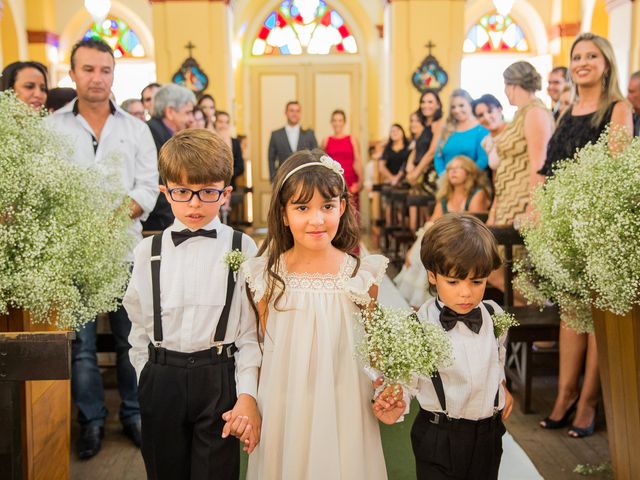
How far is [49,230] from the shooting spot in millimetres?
2309

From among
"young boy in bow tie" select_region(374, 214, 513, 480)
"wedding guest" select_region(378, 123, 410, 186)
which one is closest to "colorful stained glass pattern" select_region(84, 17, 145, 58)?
"wedding guest" select_region(378, 123, 410, 186)

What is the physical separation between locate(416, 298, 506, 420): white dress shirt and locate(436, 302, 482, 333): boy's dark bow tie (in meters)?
0.02

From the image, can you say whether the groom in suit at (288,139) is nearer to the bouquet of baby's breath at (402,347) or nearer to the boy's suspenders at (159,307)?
the boy's suspenders at (159,307)

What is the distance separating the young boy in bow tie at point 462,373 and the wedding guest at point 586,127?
5.20 feet

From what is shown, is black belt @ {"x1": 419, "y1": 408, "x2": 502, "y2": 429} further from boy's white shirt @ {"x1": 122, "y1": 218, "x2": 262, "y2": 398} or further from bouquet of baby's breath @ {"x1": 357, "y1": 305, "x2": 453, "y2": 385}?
boy's white shirt @ {"x1": 122, "y1": 218, "x2": 262, "y2": 398}

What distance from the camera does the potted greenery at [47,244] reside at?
7.27 feet

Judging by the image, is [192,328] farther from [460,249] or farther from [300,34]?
[300,34]

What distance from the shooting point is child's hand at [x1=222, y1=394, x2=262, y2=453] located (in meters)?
2.09

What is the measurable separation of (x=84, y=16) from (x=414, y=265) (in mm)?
11292

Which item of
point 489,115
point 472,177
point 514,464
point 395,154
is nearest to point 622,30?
point 395,154

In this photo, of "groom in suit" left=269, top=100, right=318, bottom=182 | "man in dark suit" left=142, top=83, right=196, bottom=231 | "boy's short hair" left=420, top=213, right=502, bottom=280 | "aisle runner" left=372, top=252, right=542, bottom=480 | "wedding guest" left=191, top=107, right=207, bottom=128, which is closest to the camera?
"boy's short hair" left=420, top=213, right=502, bottom=280

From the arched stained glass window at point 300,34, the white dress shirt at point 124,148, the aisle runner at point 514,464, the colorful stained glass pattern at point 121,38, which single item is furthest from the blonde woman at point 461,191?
the colorful stained glass pattern at point 121,38

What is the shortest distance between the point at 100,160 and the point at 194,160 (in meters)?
1.43

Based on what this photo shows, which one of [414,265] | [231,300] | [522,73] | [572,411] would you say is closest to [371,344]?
[231,300]
